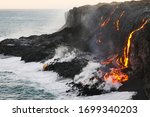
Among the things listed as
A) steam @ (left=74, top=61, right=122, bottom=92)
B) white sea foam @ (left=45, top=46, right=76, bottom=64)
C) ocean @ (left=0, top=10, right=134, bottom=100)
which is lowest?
ocean @ (left=0, top=10, right=134, bottom=100)

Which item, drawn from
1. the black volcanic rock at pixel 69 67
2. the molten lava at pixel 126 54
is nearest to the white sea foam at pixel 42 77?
the black volcanic rock at pixel 69 67

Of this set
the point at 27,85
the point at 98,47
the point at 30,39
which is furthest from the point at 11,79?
the point at 30,39

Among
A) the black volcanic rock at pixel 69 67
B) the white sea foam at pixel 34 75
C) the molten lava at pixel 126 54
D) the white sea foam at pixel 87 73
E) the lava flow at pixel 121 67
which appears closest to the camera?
the lava flow at pixel 121 67

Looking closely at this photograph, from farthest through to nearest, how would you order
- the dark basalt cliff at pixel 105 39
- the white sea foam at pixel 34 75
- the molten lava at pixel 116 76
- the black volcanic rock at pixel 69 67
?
the black volcanic rock at pixel 69 67, the white sea foam at pixel 34 75, the molten lava at pixel 116 76, the dark basalt cliff at pixel 105 39

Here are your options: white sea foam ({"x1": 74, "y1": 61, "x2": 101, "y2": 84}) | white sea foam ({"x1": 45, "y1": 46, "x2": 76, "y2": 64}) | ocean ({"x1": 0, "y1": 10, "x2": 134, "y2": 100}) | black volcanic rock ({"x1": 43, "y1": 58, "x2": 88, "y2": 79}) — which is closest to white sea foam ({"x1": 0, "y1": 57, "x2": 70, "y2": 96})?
ocean ({"x1": 0, "y1": 10, "x2": 134, "y2": 100})

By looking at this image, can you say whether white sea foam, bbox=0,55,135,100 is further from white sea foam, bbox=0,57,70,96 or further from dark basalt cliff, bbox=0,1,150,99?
dark basalt cliff, bbox=0,1,150,99

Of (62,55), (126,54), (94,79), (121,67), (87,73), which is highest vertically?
(126,54)

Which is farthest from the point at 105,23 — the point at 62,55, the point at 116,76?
the point at 116,76

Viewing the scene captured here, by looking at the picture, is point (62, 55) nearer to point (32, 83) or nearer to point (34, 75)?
point (34, 75)

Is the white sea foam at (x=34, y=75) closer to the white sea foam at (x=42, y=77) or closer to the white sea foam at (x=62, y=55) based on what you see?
the white sea foam at (x=42, y=77)

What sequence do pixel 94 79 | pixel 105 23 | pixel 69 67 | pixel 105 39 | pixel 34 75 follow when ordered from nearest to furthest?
pixel 94 79, pixel 69 67, pixel 34 75, pixel 105 39, pixel 105 23
